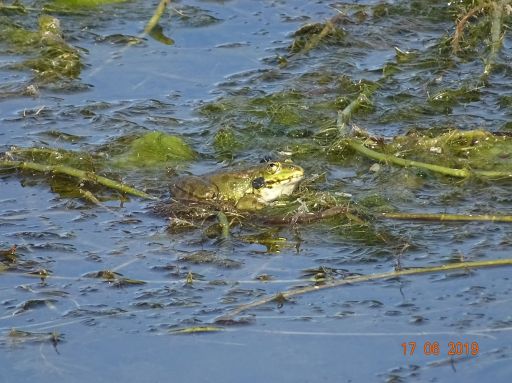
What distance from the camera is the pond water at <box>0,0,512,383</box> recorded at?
16.1 ft

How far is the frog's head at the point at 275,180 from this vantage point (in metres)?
6.30

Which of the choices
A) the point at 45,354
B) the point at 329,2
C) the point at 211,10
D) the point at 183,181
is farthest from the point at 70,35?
the point at 45,354

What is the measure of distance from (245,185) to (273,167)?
0.55 feet

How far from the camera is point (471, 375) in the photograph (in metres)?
4.64

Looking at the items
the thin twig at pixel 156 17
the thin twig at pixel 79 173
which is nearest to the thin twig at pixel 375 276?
the thin twig at pixel 79 173

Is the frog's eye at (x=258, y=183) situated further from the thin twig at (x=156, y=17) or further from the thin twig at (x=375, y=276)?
the thin twig at (x=156, y=17)

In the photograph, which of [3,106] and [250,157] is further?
[3,106]

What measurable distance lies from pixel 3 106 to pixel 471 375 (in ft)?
14.1

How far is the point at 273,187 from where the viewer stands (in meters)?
6.31

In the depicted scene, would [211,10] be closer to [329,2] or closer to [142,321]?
[329,2]

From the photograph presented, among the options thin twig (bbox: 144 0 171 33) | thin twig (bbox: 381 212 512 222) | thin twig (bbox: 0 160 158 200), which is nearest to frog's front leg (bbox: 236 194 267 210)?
thin twig (bbox: 0 160 158 200)
